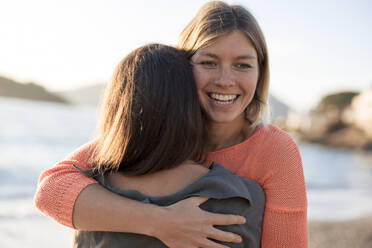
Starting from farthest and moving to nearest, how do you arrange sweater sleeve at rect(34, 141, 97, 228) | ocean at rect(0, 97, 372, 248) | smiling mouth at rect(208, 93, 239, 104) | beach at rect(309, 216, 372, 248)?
ocean at rect(0, 97, 372, 248)
beach at rect(309, 216, 372, 248)
smiling mouth at rect(208, 93, 239, 104)
sweater sleeve at rect(34, 141, 97, 228)

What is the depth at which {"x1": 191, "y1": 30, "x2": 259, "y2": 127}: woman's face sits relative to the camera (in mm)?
2107

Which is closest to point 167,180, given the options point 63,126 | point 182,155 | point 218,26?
point 182,155

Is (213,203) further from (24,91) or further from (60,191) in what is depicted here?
(24,91)

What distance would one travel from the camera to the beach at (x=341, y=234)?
187 inches

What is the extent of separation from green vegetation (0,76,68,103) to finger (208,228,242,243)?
3631 centimetres

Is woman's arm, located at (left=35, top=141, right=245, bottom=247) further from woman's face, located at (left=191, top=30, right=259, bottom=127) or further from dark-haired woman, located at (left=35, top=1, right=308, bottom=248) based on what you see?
woman's face, located at (left=191, top=30, right=259, bottom=127)

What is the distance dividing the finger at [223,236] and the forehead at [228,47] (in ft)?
3.45

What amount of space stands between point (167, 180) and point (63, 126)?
20866 millimetres

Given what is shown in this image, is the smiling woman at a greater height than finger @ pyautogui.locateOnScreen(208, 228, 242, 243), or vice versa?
the smiling woman

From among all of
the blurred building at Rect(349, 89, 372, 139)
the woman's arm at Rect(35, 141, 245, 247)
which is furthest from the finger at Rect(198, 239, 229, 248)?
the blurred building at Rect(349, 89, 372, 139)

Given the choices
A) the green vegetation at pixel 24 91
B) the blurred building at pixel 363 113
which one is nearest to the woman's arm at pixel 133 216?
the blurred building at pixel 363 113

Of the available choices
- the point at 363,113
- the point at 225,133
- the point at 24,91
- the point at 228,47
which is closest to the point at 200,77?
the point at 228,47

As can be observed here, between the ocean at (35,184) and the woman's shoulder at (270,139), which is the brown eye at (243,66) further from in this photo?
the ocean at (35,184)

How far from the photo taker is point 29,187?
25.8 ft
